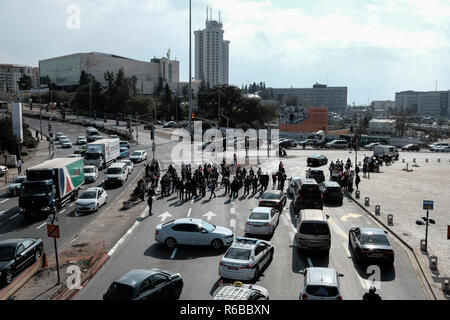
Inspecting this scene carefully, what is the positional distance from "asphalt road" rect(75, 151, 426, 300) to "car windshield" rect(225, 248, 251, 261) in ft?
3.26

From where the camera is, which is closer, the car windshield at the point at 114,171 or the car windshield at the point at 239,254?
the car windshield at the point at 239,254

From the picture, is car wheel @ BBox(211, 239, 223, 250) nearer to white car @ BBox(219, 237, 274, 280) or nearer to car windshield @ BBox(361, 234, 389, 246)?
white car @ BBox(219, 237, 274, 280)

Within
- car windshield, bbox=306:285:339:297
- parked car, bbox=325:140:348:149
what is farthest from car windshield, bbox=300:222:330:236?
parked car, bbox=325:140:348:149

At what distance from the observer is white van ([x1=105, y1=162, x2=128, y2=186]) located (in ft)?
119

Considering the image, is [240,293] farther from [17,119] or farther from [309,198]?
[17,119]

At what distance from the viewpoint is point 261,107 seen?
4161 inches

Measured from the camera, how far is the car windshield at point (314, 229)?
59.0ft

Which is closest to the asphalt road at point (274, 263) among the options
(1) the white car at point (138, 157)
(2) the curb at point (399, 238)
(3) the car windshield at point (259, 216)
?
(2) the curb at point (399, 238)

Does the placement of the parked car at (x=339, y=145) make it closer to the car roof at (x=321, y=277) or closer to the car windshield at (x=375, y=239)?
the car windshield at (x=375, y=239)

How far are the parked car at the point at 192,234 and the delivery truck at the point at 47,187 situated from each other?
25.9 ft

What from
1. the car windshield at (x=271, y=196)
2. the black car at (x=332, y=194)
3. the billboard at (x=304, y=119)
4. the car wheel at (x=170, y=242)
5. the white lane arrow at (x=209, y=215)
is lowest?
the white lane arrow at (x=209, y=215)

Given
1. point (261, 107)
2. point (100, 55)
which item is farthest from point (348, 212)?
point (100, 55)

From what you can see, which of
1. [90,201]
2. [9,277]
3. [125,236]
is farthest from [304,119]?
[9,277]
